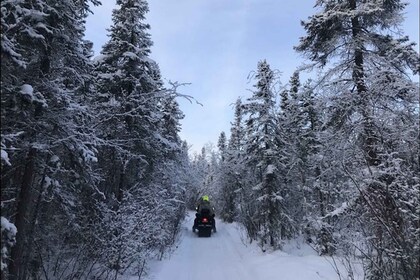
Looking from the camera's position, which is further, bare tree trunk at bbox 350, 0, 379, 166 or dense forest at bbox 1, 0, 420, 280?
bare tree trunk at bbox 350, 0, 379, 166

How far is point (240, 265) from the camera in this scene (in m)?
15.2

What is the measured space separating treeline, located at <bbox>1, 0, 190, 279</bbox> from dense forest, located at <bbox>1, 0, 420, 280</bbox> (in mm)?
43

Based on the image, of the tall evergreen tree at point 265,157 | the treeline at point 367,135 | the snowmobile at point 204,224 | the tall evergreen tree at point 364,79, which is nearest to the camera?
the treeline at point 367,135

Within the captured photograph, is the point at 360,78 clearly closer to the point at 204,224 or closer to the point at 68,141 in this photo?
the point at 68,141

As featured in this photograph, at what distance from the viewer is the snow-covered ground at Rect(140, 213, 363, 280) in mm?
11797

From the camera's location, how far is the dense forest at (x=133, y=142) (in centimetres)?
633

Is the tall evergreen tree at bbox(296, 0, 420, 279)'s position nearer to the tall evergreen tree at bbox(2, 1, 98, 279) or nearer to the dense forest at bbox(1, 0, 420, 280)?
the dense forest at bbox(1, 0, 420, 280)

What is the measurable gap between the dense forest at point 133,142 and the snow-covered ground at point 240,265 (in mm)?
988

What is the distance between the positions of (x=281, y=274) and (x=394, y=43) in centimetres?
810

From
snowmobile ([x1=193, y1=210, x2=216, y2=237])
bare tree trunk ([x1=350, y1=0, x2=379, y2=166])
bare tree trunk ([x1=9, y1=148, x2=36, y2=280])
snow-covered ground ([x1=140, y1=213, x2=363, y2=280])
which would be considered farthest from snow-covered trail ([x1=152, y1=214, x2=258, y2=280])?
bare tree trunk ([x1=350, y1=0, x2=379, y2=166])

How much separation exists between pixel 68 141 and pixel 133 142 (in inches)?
250

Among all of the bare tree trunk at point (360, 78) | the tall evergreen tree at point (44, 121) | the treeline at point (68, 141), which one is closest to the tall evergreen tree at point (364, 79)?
the bare tree trunk at point (360, 78)

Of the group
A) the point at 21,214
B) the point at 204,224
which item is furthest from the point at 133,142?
the point at 204,224

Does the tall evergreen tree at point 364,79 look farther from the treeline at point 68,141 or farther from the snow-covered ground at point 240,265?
the treeline at point 68,141
